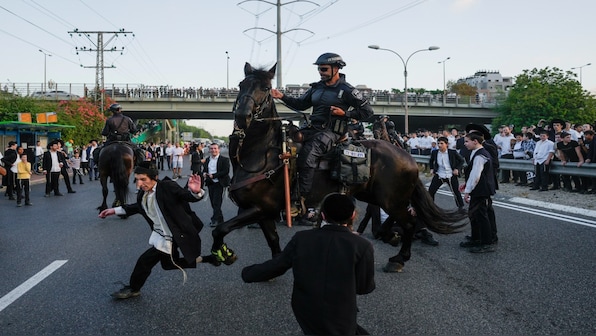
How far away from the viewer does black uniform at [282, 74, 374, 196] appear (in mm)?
5961

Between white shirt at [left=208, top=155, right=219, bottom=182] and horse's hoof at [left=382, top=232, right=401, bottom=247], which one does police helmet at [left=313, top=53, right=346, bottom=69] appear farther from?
white shirt at [left=208, top=155, right=219, bottom=182]

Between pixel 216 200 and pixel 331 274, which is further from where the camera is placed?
pixel 216 200

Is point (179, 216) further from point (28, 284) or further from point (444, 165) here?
point (444, 165)

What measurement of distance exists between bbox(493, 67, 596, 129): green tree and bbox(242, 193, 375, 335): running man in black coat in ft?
183

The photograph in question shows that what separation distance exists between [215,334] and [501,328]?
2.49 metres

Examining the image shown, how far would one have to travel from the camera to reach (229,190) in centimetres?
573

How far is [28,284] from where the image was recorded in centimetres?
570

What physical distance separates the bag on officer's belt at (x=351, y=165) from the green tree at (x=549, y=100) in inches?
2081

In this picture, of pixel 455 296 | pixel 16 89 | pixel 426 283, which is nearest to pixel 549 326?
pixel 455 296

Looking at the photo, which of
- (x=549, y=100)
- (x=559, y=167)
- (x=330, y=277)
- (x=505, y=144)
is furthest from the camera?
(x=549, y=100)

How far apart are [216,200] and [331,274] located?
8042 mm

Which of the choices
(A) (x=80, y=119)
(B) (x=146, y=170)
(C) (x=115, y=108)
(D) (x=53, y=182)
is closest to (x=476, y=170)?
(B) (x=146, y=170)

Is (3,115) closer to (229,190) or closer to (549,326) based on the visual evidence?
(229,190)

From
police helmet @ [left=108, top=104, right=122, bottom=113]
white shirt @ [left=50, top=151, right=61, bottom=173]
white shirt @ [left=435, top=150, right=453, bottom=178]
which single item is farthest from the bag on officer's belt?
white shirt @ [left=50, top=151, right=61, bottom=173]
